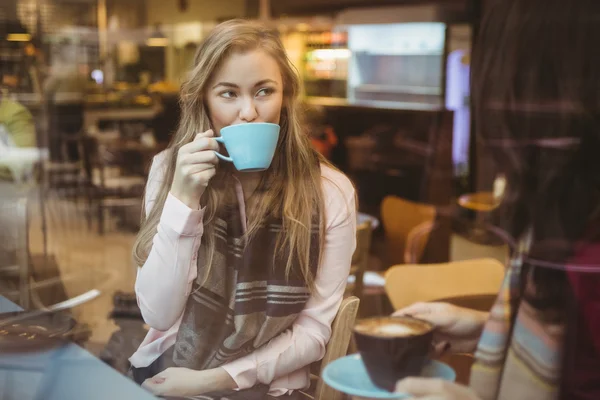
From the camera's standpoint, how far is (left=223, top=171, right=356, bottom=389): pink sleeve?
3.69 feet

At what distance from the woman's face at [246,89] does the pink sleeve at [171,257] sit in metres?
0.14

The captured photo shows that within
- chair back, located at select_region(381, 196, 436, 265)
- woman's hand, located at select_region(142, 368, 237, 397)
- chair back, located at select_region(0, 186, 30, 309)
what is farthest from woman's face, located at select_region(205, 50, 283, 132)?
chair back, located at select_region(0, 186, 30, 309)

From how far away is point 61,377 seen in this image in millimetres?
1457

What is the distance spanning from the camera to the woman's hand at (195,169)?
1.07 meters

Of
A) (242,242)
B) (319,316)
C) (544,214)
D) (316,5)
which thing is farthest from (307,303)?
(316,5)

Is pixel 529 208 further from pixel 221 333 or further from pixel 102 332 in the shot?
pixel 102 332

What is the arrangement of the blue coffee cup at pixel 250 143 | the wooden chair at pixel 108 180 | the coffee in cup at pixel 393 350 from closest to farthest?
the coffee in cup at pixel 393 350 → the blue coffee cup at pixel 250 143 → the wooden chair at pixel 108 180

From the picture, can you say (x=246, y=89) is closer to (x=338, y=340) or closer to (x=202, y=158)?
(x=202, y=158)

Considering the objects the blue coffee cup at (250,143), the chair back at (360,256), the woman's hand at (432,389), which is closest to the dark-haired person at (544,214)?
the woman's hand at (432,389)

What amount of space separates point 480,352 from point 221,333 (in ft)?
1.26

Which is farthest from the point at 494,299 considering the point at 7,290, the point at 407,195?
the point at 407,195

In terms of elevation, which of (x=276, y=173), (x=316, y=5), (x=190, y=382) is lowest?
(x=190, y=382)

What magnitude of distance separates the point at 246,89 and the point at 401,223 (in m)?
1.21

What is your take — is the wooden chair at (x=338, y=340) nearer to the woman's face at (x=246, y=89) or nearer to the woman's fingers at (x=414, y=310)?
the woman's fingers at (x=414, y=310)
